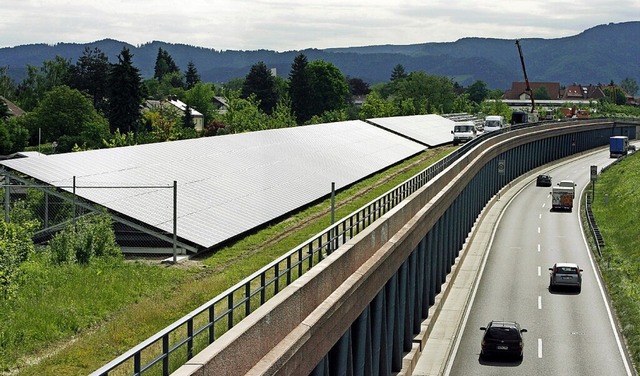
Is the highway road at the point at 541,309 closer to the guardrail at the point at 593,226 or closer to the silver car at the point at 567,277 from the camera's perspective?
the silver car at the point at 567,277

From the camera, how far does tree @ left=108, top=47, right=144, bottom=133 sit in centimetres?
13362

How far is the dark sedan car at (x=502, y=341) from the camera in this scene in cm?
4256

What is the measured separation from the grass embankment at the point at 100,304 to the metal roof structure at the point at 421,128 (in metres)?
64.1

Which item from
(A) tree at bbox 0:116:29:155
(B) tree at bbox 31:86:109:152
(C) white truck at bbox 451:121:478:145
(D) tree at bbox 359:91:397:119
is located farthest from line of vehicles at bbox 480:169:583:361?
(D) tree at bbox 359:91:397:119

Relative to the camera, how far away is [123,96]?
13375 centimetres

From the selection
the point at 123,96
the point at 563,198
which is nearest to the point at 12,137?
the point at 123,96

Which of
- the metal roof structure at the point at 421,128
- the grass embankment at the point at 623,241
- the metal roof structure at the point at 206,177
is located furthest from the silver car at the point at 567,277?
the metal roof structure at the point at 421,128

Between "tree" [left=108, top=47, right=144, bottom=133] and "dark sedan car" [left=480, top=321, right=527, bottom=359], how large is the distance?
320 feet

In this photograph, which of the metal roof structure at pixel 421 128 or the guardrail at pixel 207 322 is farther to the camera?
the metal roof structure at pixel 421 128

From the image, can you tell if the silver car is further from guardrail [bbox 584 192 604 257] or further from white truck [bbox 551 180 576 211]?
white truck [bbox 551 180 576 211]

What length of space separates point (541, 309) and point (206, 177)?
2009 centimetres

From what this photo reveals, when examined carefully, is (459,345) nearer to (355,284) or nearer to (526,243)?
(355,284)

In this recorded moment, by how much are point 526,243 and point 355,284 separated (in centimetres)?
5198

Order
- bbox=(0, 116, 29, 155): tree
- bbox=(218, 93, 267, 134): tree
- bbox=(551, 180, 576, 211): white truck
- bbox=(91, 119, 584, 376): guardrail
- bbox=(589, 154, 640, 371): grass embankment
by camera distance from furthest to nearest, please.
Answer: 1. bbox=(218, 93, 267, 134): tree
2. bbox=(0, 116, 29, 155): tree
3. bbox=(551, 180, 576, 211): white truck
4. bbox=(589, 154, 640, 371): grass embankment
5. bbox=(91, 119, 584, 376): guardrail
